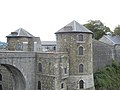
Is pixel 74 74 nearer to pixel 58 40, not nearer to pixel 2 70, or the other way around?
pixel 58 40

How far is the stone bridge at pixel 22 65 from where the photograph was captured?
29047mm

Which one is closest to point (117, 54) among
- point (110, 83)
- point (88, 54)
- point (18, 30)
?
point (110, 83)

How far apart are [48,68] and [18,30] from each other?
36.5 ft

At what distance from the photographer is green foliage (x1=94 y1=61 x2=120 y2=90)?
37.1m

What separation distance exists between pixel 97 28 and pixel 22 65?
124 ft

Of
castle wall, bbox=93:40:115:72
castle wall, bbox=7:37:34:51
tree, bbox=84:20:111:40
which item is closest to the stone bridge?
castle wall, bbox=7:37:34:51

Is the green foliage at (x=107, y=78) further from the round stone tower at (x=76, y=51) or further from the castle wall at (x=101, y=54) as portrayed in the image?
the round stone tower at (x=76, y=51)

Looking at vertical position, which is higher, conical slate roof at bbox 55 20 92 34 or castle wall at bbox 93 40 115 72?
conical slate roof at bbox 55 20 92 34

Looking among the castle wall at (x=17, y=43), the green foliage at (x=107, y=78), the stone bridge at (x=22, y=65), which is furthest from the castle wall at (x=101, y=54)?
the stone bridge at (x=22, y=65)

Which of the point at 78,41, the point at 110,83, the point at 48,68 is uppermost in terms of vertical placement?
the point at 78,41

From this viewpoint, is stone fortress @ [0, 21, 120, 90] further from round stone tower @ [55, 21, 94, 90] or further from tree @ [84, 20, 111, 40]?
tree @ [84, 20, 111, 40]

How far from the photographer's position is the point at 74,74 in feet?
109

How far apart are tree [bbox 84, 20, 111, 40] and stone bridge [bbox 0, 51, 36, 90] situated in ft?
113

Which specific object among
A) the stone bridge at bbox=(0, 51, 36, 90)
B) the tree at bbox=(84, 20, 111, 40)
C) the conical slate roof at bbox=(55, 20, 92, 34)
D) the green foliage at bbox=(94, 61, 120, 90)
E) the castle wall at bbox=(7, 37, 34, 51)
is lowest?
the green foliage at bbox=(94, 61, 120, 90)
